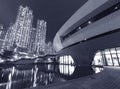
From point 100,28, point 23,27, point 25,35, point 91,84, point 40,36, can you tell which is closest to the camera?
point 91,84

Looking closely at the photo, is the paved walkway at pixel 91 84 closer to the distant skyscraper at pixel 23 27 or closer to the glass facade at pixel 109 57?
the glass facade at pixel 109 57

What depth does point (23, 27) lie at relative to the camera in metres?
108

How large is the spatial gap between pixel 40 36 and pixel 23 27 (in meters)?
29.0

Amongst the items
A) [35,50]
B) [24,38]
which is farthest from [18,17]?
[35,50]

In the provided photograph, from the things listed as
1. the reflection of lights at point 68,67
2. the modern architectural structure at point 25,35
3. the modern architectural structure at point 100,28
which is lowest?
the reflection of lights at point 68,67

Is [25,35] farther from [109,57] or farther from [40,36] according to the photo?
[109,57]

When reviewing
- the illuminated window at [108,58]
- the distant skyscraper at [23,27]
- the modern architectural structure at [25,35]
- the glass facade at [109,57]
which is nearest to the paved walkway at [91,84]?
the glass facade at [109,57]

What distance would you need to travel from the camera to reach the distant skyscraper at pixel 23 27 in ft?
331

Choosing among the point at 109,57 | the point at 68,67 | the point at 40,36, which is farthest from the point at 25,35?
the point at 109,57

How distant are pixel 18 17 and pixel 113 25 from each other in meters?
122

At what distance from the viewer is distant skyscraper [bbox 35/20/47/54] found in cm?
12431

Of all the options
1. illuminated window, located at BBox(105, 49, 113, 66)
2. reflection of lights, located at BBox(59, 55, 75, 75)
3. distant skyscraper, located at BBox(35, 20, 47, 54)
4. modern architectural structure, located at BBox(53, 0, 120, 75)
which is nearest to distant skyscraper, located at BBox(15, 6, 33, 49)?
distant skyscraper, located at BBox(35, 20, 47, 54)

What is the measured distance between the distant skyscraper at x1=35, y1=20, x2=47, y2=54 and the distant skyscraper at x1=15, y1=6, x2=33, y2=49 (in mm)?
18926

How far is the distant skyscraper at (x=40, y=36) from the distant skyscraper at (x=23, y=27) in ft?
62.1
